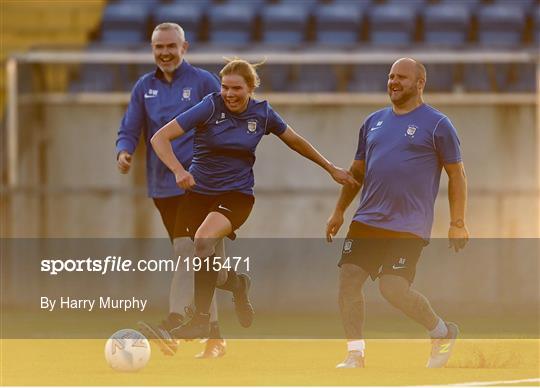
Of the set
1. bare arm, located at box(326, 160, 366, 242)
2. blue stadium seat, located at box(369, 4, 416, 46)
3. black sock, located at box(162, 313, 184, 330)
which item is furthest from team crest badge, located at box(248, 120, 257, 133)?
blue stadium seat, located at box(369, 4, 416, 46)

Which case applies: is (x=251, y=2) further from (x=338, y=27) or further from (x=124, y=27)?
(x=124, y=27)

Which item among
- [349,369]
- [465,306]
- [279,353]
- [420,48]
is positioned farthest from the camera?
[420,48]

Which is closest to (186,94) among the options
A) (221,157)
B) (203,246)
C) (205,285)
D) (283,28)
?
(221,157)

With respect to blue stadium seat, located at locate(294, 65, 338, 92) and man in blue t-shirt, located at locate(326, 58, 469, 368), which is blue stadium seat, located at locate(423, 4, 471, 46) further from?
man in blue t-shirt, located at locate(326, 58, 469, 368)

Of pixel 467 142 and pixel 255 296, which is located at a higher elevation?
pixel 467 142

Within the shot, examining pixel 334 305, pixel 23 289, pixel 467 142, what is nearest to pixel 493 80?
pixel 467 142

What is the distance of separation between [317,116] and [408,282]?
646 cm

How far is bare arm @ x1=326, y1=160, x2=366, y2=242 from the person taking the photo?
27.9 feet

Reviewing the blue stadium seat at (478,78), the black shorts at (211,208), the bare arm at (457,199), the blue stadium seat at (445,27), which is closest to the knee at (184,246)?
the black shorts at (211,208)

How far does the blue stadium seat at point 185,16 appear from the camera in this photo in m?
16.9

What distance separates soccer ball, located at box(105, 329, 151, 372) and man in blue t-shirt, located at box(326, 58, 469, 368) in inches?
44.4

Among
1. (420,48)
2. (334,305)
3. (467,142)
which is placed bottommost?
(334,305)

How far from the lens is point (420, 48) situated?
14.9 meters

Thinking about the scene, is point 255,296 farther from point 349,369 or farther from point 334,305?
point 349,369
